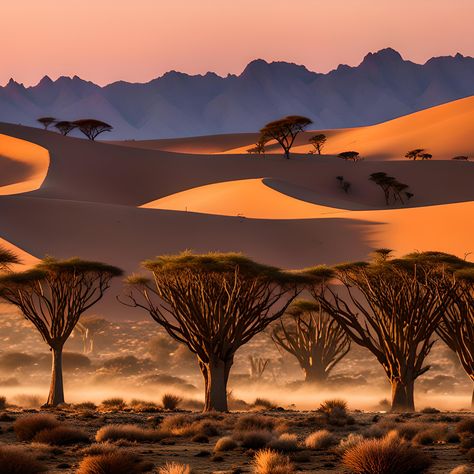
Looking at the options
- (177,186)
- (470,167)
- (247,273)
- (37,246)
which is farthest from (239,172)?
(247,273)

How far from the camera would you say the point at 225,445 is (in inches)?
715

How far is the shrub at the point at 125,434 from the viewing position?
750 inches

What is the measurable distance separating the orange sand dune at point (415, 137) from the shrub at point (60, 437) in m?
124

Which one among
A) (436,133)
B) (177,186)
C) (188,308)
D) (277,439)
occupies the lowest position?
(277,439)

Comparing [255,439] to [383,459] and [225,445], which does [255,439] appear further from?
[383,459]

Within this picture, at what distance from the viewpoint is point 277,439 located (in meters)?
18.1

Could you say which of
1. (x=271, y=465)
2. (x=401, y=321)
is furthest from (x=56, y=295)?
(x=271, y=465)

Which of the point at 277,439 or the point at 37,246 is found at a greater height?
the point at 37,246

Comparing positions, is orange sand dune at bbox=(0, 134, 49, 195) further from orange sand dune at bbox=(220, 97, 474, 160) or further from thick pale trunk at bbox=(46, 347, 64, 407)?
thick pale trunk at bbox=(46, 347, 64, 407)

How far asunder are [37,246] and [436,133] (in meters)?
102

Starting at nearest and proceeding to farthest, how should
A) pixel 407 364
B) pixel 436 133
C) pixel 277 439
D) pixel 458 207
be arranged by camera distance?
1. pixel 277 439
2. pixel 407 364
3. pixel 458 207
4. pixel 436 133

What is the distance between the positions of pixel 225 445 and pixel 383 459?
4786 millimetres

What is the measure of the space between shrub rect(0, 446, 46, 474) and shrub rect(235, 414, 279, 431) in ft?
24.2

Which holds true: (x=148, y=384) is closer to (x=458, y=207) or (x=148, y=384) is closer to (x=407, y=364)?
(x=407, y=364)
